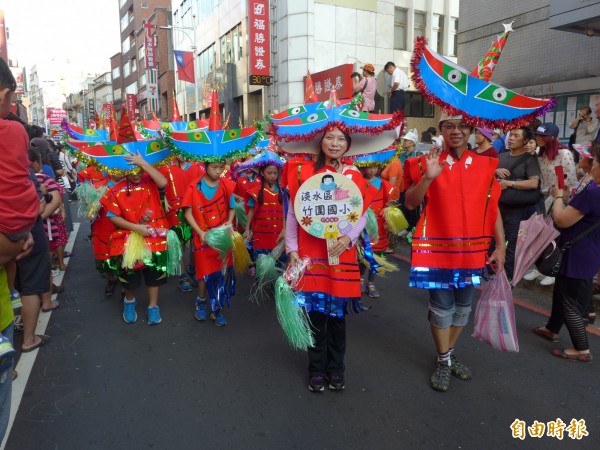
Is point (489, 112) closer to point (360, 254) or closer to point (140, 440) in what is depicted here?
point (360, 254)

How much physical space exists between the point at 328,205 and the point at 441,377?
59.5 inches

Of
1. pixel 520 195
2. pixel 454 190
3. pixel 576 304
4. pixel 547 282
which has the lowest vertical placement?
pixel 547 282

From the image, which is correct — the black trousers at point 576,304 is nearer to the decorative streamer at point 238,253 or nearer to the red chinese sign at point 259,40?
the decorative streamer at point 238,253

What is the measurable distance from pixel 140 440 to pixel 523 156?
14.8 ft

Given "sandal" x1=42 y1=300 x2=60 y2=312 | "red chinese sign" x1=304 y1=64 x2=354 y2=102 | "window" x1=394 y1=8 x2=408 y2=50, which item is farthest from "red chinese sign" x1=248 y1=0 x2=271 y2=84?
"sandal" x1=42 y1=300 x2=60 y2=312

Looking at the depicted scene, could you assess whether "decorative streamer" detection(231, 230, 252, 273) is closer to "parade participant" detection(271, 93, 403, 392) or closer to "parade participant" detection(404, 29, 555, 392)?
"parade participant" detection(271, 93, 403, 392)

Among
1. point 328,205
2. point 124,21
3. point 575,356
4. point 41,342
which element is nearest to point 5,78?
point 328,205

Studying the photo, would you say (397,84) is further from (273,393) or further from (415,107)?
(415,107)

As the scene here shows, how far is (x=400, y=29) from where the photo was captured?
19266mm

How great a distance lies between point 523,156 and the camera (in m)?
4.82

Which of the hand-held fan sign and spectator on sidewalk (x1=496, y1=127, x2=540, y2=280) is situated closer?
the hand-held fan sign

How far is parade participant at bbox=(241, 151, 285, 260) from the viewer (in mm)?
4993

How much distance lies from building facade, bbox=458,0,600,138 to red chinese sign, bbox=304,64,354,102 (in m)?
4.89

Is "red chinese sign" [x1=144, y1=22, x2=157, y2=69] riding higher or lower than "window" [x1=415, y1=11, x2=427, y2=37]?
higher
